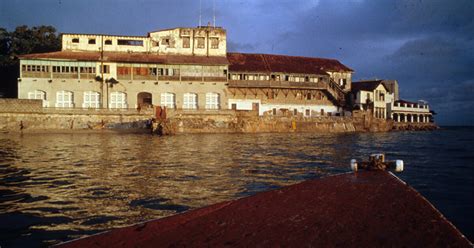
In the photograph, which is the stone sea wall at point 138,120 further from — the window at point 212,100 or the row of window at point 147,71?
the row of window at point 147,71

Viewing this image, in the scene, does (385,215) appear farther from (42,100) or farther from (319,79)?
(319,79)

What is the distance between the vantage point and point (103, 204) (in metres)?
7.94

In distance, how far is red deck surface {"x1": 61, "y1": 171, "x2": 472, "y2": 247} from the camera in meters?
2.80

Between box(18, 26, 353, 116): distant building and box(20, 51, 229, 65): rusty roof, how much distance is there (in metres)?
0.12

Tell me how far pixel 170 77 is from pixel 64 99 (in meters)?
13.6

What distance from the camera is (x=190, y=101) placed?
Answer: 48.4 meters

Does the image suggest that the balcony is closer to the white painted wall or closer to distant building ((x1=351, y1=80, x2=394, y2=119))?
the white painted wall

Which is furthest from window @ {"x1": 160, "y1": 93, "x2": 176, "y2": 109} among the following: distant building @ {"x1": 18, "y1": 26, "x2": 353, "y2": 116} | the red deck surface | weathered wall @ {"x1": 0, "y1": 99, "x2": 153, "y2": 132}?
the red deck surface

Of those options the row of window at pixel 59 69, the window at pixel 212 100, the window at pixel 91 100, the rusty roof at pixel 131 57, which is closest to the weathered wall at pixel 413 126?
the window at pixel 212 100

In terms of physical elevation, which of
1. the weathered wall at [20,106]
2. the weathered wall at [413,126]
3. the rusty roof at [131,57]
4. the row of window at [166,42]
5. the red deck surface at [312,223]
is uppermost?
the row of window at [166,42]

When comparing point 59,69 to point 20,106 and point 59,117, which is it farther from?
point 59,117

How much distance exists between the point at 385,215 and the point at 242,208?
4.92 ft

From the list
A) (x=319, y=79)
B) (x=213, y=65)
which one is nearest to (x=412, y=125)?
(x=319, y=79)

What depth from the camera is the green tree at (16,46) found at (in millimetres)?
53156
